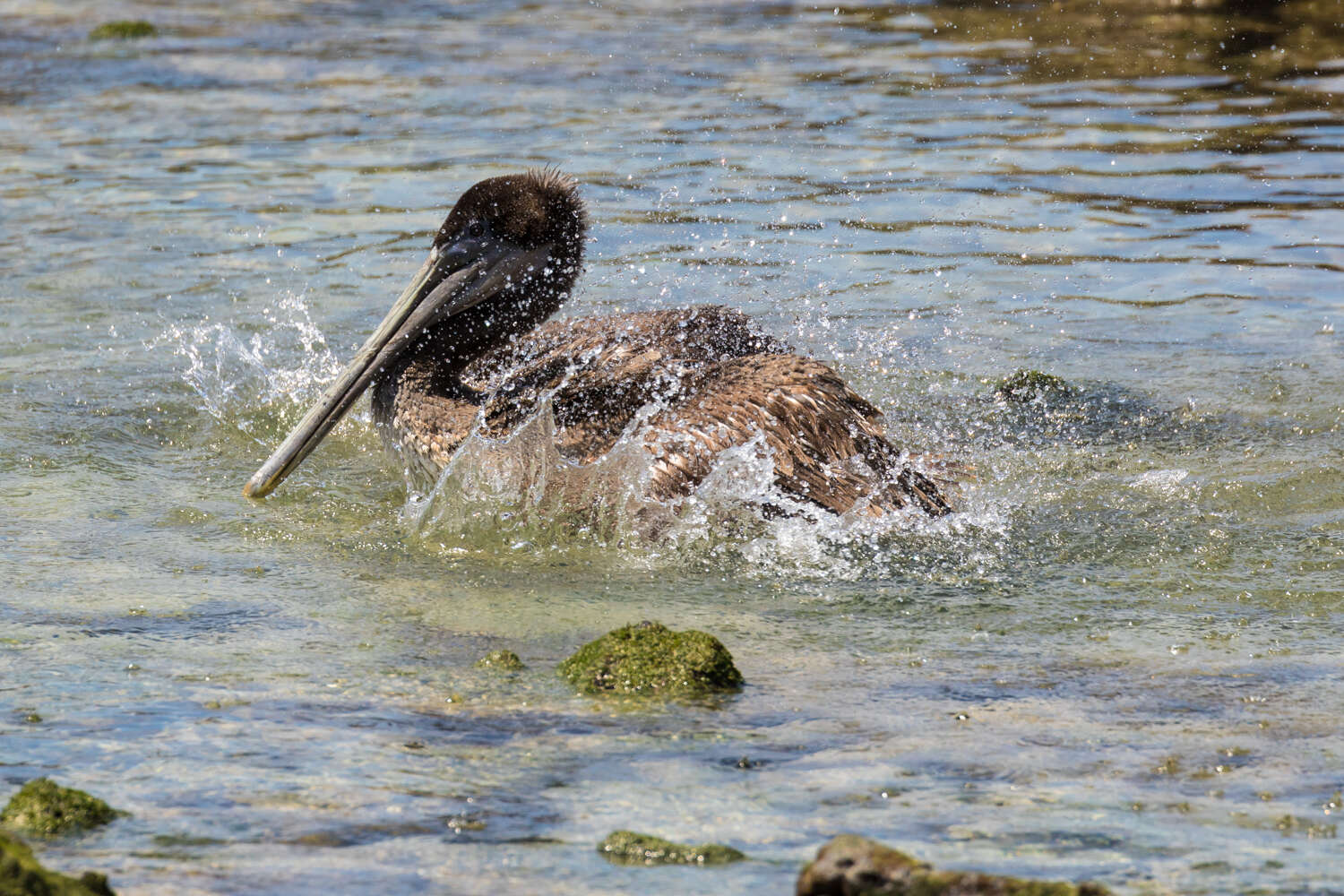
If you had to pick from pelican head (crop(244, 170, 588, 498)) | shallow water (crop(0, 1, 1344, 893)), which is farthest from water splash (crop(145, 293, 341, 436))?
pelican head (crop(244, 170, 588, 498))

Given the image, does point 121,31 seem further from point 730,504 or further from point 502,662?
point 502,662

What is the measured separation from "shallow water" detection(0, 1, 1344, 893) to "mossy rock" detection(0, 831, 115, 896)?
0.33 m

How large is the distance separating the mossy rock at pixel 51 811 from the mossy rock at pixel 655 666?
4.15 feet

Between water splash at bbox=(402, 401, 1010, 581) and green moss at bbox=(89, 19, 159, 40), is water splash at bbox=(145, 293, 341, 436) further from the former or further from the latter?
green moss at bbox=(89, 19, 159, 40)

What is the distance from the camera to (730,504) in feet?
17.7

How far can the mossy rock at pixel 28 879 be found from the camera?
2479 mm

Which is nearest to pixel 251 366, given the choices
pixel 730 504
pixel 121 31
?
pixel 730 504

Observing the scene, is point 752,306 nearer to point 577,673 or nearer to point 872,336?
point 872,336

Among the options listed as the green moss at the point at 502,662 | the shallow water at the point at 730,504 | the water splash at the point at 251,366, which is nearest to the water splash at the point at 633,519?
the shallow water at the point at 730,504

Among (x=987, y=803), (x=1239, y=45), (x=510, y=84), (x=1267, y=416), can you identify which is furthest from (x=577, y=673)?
(x=1239, y=45)

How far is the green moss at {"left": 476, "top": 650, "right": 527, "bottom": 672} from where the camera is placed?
4.23 metres

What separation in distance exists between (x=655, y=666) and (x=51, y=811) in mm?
1498

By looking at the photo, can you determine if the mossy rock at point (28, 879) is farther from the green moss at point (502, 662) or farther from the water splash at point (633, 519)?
the water splash at point (633, 519)

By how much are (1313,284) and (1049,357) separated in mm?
1933
